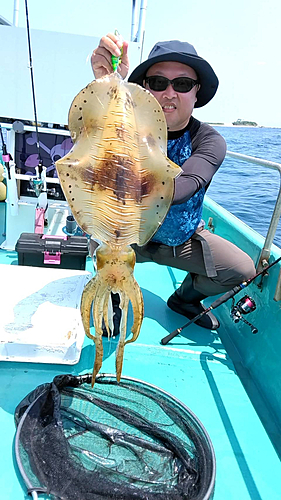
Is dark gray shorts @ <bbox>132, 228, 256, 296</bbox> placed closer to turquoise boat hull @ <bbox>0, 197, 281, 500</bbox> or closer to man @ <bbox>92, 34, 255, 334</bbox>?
man @ <bbox>92, 34, 255, 334</bbox>

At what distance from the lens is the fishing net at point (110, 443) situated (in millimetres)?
2139

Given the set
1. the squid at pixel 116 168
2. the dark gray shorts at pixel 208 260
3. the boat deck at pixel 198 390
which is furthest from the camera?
the dark gray shorts at pixel 208 260

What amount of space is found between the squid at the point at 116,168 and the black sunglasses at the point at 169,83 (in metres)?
1.34

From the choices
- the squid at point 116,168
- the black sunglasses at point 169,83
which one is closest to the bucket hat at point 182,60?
the black sunglasses at point 169,83

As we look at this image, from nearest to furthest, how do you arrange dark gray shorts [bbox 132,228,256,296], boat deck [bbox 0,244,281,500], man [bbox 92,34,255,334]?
boat deck [bbox 0,244,281,500]
man [bbox 92,34,255,334]
dark gray shorts [bbox 132,228,256,296]

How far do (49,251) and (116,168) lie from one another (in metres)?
2.90

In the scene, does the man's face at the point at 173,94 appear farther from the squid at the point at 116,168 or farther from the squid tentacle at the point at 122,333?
the squid tentacle at the point at 122,333

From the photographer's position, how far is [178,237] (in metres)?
3.87

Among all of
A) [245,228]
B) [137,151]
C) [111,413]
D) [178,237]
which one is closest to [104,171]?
[137,151]

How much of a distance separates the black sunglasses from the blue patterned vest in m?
0.58

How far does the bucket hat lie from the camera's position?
2936 millimetres

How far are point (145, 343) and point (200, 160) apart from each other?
75.3 inches

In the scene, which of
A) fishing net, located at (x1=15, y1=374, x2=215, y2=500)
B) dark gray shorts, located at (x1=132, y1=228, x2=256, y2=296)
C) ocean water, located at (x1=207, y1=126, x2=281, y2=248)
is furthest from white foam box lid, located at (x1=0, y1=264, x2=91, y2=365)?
ocean water, located at (x1=207, y1=126, x2=281, y2=248)

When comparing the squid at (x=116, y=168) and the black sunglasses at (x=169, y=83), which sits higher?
the black sunglasses at (x=169, y=83)
